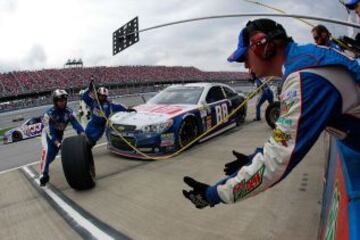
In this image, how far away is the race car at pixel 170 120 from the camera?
255 inches

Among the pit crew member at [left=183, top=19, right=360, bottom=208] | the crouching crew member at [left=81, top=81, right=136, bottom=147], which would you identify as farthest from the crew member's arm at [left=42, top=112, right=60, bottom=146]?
the pit crew member at [left=183, top=19, right=360, bottom=208]

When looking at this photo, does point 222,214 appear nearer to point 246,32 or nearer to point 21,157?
point 246,32

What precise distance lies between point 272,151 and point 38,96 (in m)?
54.3

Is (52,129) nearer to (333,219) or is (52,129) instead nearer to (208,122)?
(208,122)

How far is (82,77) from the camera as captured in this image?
55.7 m

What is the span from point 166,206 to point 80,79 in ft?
177

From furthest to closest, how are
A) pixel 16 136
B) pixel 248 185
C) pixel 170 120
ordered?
pixel 16 136, pixel 170 120, pixel 248 185

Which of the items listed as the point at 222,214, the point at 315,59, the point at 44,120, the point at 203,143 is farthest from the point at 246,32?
the point at 203,143

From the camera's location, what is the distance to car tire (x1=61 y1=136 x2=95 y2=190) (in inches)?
181

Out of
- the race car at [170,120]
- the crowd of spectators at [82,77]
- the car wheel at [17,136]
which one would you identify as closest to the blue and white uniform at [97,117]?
the race car at [170,120]

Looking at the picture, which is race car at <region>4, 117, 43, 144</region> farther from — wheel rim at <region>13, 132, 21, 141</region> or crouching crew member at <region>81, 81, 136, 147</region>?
crouching crew member at <region>81, 81, 136, 147</region>

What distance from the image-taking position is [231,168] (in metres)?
1.98

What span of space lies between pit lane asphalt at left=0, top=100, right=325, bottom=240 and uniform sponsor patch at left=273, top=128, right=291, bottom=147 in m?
1.75

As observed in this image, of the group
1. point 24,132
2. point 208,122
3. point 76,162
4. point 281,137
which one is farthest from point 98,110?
point 24,132
